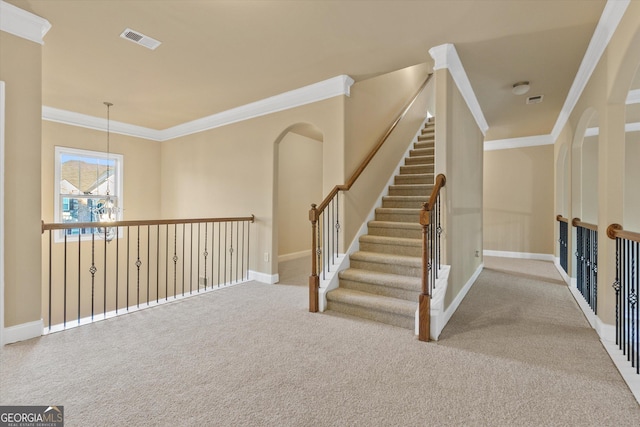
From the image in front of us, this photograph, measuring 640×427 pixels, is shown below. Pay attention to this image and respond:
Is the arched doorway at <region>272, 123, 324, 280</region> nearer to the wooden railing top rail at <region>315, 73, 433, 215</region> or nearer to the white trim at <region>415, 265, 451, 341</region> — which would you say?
the wooden railing top rail at <region>315, 73, 433, 215</region>

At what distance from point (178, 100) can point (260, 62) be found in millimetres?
1875

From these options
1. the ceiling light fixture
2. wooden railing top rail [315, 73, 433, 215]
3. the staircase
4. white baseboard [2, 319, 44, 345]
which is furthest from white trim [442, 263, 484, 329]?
white baseboard [2, 319, 44, 345]

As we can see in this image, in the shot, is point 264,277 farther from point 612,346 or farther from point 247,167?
point 612,346

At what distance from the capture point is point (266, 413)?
5.41ft

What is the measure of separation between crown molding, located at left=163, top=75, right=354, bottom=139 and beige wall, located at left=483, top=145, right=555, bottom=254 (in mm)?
4785


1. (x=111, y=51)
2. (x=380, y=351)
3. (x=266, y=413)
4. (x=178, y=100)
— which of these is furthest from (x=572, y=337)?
(x=178, y=100)

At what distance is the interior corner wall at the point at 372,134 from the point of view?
3.89 meters

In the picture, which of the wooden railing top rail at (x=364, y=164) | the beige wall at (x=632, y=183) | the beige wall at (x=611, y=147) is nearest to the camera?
the beige wall at (x=611, y=147)

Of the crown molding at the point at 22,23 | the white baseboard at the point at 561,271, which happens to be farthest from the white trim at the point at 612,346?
the crown molding at the point at 22,23

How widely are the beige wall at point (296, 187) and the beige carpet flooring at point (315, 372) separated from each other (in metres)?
3.14

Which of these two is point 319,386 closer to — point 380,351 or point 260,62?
point 380,351

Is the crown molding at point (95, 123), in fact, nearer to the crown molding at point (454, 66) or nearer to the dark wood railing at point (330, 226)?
the dark wood railing at point (330, 226)

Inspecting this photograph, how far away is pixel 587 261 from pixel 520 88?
7.21ft
